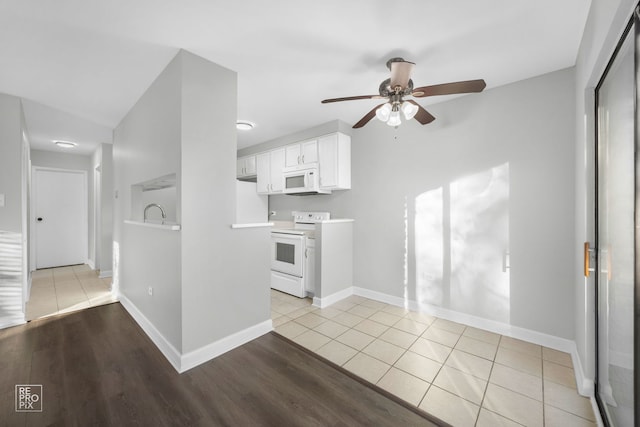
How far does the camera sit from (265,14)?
157cm

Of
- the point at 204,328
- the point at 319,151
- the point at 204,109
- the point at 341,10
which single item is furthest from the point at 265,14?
the point at 204,328

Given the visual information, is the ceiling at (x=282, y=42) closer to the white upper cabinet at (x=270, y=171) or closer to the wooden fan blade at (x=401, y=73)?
the wooden fan blade at (x=401, y=73)

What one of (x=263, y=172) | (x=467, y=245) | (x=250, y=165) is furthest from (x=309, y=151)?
(x=467, y=245)

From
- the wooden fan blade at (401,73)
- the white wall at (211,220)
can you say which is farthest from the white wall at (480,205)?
the white wall at (211,220)

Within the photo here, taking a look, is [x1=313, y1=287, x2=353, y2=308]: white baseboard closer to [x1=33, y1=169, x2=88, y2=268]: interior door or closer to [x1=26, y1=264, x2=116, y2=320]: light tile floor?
[x1=26, y1=264, x2=116, y2=320]: light tile floor

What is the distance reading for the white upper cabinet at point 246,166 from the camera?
452 cm

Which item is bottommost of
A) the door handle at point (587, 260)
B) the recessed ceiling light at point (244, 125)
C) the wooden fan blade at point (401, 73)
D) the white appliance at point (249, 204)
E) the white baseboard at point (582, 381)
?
the white baseboard at point (582, 381)

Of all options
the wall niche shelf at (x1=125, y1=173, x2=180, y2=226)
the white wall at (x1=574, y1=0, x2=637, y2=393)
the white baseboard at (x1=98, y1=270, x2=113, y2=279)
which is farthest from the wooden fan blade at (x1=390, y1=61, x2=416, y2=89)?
the white baseboard at (x1=98, y1=270, x2=113, y2=279)

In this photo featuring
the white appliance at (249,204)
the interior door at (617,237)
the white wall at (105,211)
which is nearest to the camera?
the interior door at (617,237)

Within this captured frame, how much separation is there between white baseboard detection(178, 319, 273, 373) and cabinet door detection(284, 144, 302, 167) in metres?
2.25

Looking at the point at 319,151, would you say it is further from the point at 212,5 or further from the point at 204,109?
the point at 212,5

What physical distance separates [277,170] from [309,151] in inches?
27.7

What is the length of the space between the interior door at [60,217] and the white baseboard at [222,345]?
5.29 m

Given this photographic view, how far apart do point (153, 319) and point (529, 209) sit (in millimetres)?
3566
